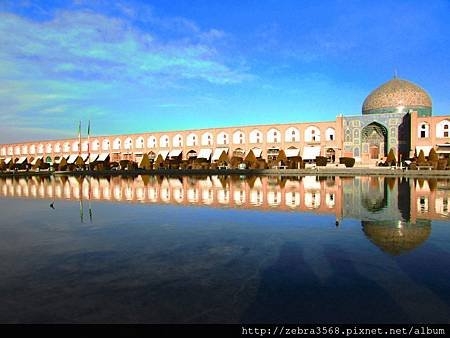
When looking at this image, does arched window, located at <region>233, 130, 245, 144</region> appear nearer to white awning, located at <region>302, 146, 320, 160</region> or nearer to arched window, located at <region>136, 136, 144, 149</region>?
white awning, located at <region>302, 146, 320, 160</region>

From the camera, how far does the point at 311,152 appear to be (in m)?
35.6

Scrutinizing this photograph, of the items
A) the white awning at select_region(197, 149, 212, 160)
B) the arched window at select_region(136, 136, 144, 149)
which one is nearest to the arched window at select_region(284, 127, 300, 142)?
the white awning at select_region(197, 149, 212, 160)

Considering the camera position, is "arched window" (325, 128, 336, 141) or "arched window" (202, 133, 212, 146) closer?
"arched window" (325, 128, 336, 141)

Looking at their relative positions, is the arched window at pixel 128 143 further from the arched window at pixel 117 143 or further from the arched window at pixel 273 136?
the arched window at pixel 273 136

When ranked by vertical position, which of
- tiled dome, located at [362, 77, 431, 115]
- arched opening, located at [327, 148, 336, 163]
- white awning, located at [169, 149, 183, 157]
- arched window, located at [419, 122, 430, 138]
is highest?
tiled dome, located at [362, 77, 431, 115]

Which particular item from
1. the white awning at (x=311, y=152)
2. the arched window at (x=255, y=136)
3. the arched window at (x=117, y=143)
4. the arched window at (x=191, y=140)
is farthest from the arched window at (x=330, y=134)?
the arched window at (x=117, y=143)

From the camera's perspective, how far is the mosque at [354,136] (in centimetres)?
3210

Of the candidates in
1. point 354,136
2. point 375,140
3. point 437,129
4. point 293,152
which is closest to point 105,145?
point 293,152

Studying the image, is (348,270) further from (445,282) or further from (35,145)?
(35,145)

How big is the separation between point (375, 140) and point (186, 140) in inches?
807

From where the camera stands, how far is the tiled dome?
1359 inches

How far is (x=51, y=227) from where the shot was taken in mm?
7199

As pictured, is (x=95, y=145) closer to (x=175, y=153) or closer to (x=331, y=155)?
(x=175, y=153)
